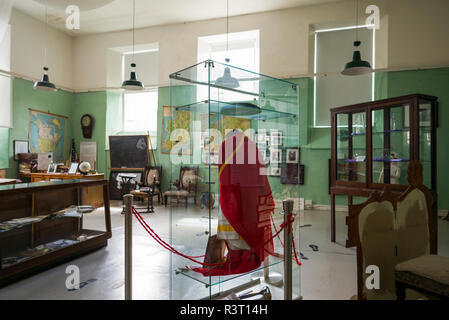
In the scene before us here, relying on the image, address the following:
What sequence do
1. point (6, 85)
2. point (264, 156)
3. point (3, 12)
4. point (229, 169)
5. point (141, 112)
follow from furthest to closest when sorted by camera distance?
1. point (141, 112)
2. point (6, 85)
3. point (3, 12)
4. point (264, 156)
5. point (229, 169)

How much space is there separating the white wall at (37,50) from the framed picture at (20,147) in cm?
191

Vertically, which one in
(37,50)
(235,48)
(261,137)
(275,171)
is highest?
(235,48)

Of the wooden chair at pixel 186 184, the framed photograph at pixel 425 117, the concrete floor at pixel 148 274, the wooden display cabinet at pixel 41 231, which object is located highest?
the framed photograph at pixel 425 117

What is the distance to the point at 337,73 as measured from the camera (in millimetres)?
7500

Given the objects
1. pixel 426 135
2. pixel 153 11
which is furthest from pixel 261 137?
pixel 153 11

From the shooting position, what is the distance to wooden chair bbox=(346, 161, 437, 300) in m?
2.25

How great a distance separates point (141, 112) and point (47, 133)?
289cm

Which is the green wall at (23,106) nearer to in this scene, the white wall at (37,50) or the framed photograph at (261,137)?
the white wall at (37,50)

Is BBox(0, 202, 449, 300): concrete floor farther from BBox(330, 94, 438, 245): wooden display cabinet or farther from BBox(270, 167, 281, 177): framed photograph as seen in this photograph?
BBox(330, 94, 438, 245): wooden display cabinet

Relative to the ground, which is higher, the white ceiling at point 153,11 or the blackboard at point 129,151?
the white ceiling at point 153,11

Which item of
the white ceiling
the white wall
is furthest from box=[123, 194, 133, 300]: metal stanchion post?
the white wall

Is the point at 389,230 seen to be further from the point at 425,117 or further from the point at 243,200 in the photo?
the point at 425,117

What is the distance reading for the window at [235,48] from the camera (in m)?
8.43

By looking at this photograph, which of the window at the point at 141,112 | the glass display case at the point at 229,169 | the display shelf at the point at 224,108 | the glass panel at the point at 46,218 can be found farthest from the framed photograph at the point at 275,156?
the window at the point at 141,112
